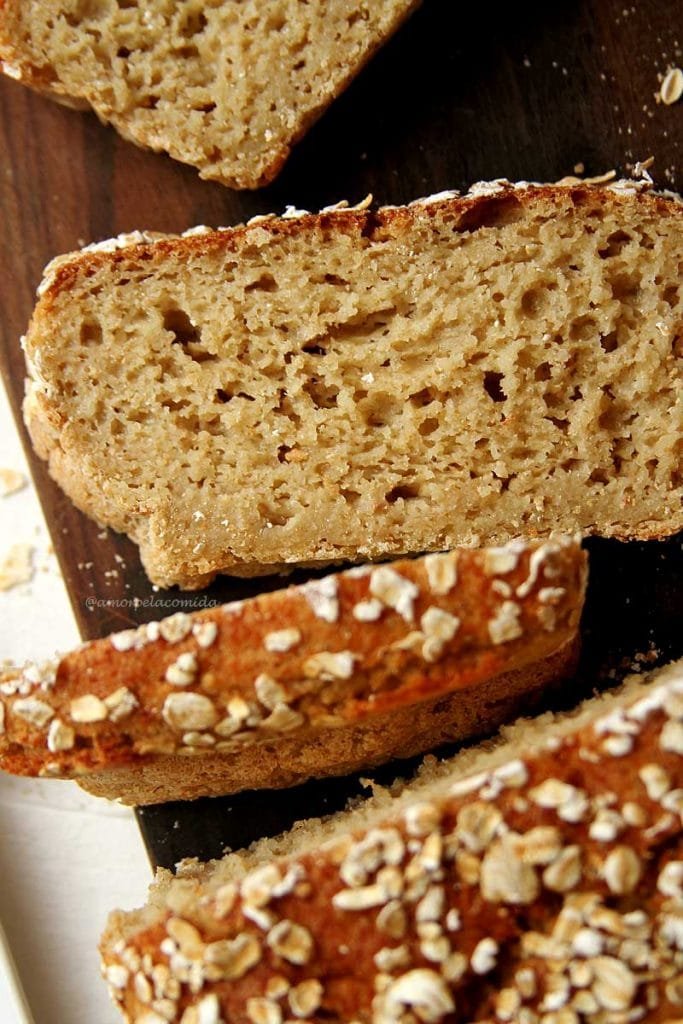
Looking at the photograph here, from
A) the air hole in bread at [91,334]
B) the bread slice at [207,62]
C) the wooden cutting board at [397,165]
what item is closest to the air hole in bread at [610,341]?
the wooden cutting board at [397,165]

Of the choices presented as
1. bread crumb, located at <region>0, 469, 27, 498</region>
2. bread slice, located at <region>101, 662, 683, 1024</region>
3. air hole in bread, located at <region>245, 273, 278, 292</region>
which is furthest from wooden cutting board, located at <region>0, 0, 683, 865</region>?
bread slice, located at <region>101, 662, 683, 1024</region>

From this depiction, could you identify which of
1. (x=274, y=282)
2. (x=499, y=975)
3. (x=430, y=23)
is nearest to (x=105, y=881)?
(x=499, y=975)

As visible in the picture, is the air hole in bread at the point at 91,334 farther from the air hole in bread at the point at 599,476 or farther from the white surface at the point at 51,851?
the air hole in bread at the point at 599,476

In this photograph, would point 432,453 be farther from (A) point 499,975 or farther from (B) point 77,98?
(B) point 77,98

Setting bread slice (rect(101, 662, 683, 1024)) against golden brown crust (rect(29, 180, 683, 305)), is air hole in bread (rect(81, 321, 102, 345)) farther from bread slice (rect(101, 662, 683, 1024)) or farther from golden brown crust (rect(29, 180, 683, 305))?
bread slice (rect(101, 662, 683, 1024))

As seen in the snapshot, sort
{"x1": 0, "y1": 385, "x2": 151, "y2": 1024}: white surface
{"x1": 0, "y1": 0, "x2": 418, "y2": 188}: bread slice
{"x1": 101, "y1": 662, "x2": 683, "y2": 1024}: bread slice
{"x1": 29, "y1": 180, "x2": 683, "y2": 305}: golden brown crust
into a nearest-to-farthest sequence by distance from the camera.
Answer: {"x1": 101, "y1": 662, "x2": 683, "y2": 1024}: bread slice
{"x1": 29, "y1": 180, "x2": 683, "y2": 305}: golden brown crust
{"x1": 0, "y1": 0, "x2": 418, "y2": 188}: bread slice
{"x1": 0, "y1": 385, "x2": 151, "y2": 1024}: white surface

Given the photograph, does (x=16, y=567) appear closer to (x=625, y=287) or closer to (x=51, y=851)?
(x=51, y=851)
